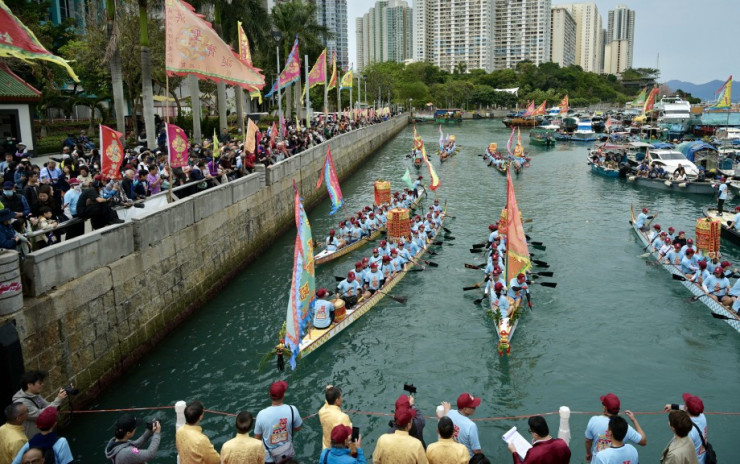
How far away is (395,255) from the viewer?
2092 cm

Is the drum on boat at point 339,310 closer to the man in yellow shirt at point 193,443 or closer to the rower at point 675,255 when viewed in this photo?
the man in yellow shirt at point 193,443

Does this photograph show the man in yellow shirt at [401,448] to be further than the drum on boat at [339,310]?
No

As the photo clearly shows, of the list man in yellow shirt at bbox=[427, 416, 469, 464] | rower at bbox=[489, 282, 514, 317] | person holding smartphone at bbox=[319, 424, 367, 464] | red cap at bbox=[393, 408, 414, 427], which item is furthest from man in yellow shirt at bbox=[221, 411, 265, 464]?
rower at bbox=[489, 282, 514, 317]

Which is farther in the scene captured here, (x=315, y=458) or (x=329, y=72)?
(x=329, y=72)

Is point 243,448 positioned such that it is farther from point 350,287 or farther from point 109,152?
point 350,287

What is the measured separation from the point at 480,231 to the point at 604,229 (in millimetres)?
6478

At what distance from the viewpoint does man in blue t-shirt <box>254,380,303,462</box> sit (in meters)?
7.56

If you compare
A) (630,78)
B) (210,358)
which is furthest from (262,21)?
(630,78)

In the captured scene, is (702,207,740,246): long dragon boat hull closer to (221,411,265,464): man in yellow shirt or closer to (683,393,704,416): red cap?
(683,393,704,416): red cap

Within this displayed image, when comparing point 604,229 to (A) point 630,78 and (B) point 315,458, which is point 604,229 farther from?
(A) point 630,78

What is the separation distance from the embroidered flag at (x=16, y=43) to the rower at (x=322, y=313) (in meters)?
8.70

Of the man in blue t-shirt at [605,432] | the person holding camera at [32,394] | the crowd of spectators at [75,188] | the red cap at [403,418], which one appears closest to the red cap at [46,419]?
the person holding camera at [32,394]

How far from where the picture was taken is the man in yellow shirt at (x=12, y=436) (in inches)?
285

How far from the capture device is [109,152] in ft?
49.6
